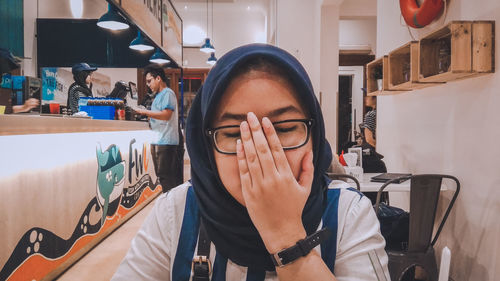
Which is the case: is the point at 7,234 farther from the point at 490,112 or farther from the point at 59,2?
the point at 59,2

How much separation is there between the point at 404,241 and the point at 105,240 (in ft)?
8.66

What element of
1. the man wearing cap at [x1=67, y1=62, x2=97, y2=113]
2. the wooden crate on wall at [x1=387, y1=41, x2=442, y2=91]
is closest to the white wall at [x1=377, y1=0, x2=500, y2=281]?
the wooden crate on wall at [x1=387, y1=41, x2=442, y2=91]

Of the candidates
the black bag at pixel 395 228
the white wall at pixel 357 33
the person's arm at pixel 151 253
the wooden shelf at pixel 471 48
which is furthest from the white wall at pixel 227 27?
the person's arm at pixel 151 253

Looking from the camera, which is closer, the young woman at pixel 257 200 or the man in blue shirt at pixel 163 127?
the young woman at pixel 257 200

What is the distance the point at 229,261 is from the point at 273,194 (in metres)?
0.26

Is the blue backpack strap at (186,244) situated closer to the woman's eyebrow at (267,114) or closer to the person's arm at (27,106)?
the woman's eyebrow at (267,114)

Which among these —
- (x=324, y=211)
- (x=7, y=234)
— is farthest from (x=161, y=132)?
(x=324, y=211)

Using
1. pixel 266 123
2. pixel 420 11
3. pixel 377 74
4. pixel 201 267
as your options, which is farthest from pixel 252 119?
pixel 377 74

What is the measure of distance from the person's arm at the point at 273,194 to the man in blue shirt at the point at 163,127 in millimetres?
3744

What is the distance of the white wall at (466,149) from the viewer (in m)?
2.09

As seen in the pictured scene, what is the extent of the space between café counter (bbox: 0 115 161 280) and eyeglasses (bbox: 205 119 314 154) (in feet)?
5.30

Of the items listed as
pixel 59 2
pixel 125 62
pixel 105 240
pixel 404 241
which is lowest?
pixel 105 240

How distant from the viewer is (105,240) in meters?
3.43

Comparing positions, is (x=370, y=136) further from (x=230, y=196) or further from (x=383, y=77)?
(x=230, y=196)
